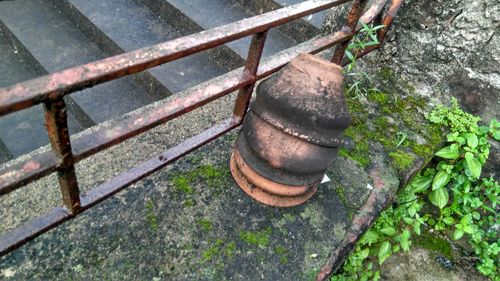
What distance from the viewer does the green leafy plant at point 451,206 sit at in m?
2.29

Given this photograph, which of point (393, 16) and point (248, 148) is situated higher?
point (393, 16)

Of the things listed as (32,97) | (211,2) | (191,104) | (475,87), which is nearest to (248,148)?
(191,104)

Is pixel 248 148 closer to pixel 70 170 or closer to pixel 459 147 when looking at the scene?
pixel 70 170

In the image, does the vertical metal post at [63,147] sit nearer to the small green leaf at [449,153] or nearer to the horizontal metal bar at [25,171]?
the horizontal metal bar at [25,171]

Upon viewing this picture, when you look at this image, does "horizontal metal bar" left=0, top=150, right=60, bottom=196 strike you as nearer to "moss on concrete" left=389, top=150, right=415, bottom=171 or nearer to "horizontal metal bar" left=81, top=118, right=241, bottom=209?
"horizontal metal bar" left=81, top=118, right=241, bottom=209

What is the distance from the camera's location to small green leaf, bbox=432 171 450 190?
245 centimetres

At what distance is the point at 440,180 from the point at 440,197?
0.11 metres

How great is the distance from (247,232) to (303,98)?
25.6 inches

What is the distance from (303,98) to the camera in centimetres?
158

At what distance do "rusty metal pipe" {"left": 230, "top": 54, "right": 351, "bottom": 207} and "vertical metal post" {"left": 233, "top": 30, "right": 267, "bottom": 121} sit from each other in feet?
0.37

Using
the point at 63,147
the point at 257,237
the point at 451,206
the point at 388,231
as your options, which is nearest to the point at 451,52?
the point at 451,206

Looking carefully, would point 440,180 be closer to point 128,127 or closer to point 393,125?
point 393,125

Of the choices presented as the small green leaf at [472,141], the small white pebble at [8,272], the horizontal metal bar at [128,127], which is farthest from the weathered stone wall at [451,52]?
the small white pebble at [8,272]

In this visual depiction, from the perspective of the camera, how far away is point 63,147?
1247 millimetres
